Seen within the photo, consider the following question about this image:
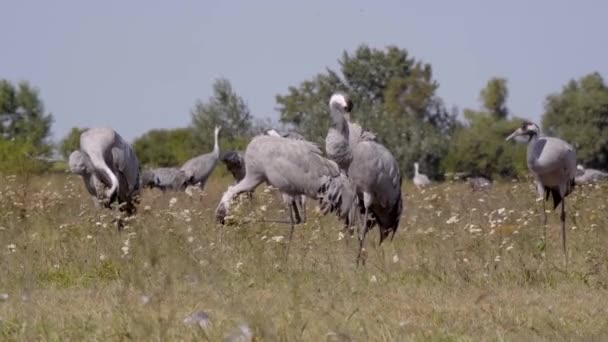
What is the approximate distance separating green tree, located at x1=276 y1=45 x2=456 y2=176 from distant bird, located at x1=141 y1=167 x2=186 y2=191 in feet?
80.1

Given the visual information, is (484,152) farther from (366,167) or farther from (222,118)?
(366,167)

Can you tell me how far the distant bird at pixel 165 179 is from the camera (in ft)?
76.9

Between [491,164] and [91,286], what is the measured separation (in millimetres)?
50910

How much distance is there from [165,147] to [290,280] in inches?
2314

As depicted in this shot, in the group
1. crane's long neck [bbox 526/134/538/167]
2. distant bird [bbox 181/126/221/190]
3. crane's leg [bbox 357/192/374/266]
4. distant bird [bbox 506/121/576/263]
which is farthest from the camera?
distant bird [bbox 181/126/221/190]

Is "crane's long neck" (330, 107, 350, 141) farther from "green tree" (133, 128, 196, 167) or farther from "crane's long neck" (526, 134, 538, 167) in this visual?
"green tree" (133, 128, 196, 167)

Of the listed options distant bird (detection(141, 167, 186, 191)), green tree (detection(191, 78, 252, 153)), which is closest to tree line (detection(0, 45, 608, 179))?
green tree (detection(191, 78, 252, 153))

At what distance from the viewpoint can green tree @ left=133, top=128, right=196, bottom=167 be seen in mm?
61016

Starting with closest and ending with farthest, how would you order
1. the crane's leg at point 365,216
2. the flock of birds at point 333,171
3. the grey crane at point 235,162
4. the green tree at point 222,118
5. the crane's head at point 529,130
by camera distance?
the crane's leg at point 365,216 → the flock of birds at point 333,171 → the crane's head at point 529,130 → the grey crane at point 235,162 → the green tree at point 222,118

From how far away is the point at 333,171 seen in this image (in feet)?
39.2

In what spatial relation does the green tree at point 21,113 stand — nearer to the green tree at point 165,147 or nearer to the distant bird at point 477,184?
the green tree at point 165,147

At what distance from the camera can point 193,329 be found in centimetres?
579

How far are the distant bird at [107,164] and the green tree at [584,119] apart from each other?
133 feet

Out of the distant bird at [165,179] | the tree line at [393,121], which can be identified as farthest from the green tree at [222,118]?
the distant bird at [165,179]
